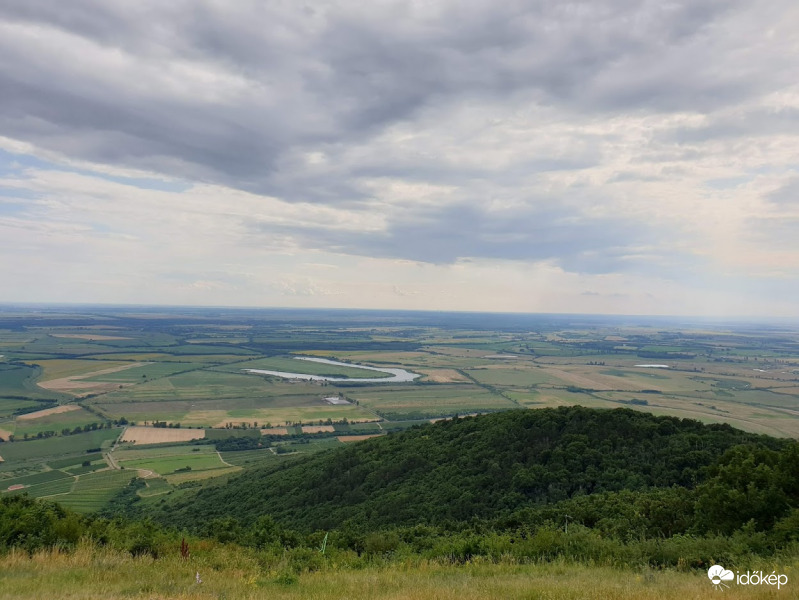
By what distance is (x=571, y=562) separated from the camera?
→ 14.3 meters

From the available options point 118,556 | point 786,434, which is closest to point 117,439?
point 118,556

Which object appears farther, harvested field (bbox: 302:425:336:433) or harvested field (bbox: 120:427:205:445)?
harvested field (bbox: 302:425:336:433)

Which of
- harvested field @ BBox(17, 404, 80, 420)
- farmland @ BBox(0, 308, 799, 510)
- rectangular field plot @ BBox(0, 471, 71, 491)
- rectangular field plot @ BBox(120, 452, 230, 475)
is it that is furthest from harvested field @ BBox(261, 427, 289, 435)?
harvested field @ BBox(17, 404, 80, 420)

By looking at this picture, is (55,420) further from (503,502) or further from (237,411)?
(503,502)

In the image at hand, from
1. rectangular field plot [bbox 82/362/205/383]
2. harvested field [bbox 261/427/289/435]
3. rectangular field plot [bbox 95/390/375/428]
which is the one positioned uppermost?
rectangular field plot [bbox 82/362/205/383]

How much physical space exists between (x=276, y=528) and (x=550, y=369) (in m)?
190

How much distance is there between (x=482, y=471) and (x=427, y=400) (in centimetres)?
9837

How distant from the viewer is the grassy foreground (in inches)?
391

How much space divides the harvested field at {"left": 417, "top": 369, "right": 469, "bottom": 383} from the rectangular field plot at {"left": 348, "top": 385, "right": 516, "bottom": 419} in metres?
11.6

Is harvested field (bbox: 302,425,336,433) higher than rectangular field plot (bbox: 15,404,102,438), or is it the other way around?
rectangular field plot (bbox: 15,404,102,438)

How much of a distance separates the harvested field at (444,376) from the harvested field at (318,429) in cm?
7124

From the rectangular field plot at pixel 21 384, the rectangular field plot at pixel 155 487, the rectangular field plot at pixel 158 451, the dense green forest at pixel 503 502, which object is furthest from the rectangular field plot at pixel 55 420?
the dense green forest at pixel 503 502

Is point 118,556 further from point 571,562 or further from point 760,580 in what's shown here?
point 760,580

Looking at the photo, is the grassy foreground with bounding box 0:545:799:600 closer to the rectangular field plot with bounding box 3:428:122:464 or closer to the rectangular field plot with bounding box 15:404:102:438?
the rectangular field plot with bounding box 3:428:122:464
